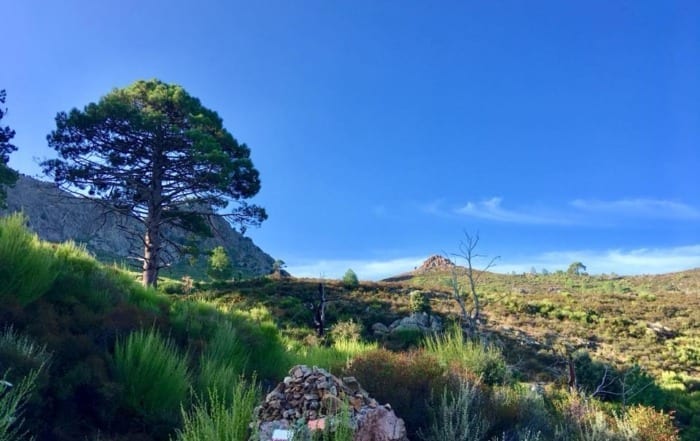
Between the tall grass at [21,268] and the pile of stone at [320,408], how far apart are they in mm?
3501

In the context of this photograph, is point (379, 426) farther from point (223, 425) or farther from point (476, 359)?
point (476, 359)

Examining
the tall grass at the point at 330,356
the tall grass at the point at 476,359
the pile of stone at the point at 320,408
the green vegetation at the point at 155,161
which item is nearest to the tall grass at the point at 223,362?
the pile of stone at the point at 320,408

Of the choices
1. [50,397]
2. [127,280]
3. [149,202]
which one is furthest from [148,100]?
[50,397]

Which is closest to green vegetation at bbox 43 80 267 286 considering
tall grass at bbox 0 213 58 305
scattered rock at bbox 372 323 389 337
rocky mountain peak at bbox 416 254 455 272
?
scattered rock at bbox 372 323 389 337

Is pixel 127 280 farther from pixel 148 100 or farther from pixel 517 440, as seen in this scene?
pixel 148 100

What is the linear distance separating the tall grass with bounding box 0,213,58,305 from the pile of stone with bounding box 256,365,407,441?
3501 millimetres

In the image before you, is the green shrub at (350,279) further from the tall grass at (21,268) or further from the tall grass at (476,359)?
the tall grass at (21,268)

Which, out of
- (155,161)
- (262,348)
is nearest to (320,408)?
(262,348)

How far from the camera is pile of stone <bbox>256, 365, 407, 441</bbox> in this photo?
4371 mm

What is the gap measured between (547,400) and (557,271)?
6906 centimetres

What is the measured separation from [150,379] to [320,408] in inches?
80.9

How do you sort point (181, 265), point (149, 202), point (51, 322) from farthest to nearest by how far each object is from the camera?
point (181, 265)
point (149, 202)
point (51, 322)

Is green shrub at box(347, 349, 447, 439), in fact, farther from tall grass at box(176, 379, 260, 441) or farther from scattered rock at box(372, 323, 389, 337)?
scattered rock at box(372, 323, 389, 337)

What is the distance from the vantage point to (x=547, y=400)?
9.34 m
